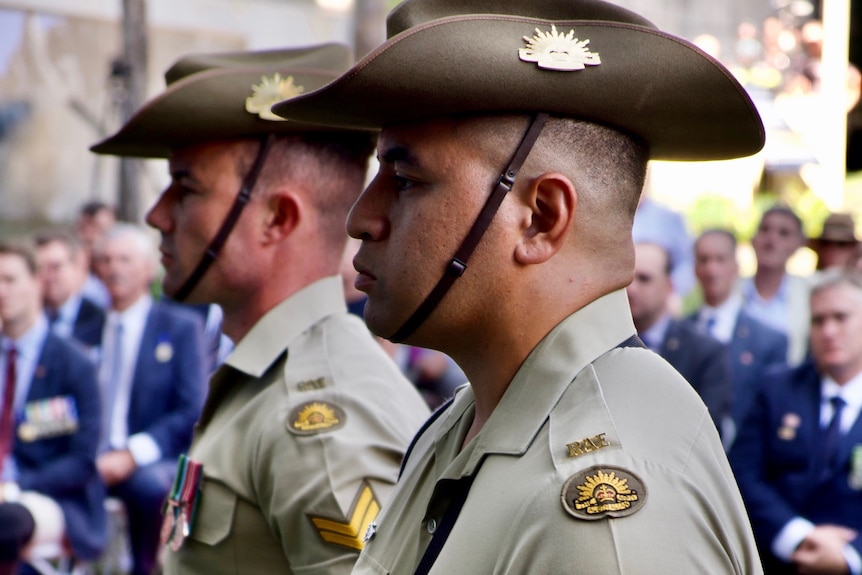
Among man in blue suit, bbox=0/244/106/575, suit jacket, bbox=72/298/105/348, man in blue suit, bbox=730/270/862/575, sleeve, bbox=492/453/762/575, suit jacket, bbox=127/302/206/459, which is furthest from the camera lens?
suit jacket, bbox=72/298/105/348

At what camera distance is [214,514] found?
9.29ft

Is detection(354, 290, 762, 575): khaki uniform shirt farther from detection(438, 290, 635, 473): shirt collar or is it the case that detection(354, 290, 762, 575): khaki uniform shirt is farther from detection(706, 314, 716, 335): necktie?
detection(706, 314, 716, 335): necktie

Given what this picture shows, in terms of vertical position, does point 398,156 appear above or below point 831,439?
above

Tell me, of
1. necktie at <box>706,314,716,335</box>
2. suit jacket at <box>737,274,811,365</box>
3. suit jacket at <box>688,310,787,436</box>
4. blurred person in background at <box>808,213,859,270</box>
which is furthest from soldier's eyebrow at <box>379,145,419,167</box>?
blurred person in background at <box>808,213,859,270</box>

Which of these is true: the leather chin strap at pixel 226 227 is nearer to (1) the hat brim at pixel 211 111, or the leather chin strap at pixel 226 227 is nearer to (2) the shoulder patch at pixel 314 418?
(1) the hat brim at pixel 211 111

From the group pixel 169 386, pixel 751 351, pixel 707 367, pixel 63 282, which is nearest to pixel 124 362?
pixel 169 386

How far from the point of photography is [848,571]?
5160 millimetres

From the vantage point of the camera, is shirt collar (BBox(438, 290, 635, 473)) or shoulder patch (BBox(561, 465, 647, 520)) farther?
shirt collar (BBox(438, 290, 635, 473))

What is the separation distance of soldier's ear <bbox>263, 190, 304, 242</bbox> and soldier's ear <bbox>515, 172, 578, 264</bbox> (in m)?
1.40

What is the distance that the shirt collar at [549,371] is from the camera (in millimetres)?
1801

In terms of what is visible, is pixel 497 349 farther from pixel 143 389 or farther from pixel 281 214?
pixel 143 389

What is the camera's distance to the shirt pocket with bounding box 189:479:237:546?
2.81 m

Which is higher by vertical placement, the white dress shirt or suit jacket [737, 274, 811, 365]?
suit jacket [737, 274, 811, 365]

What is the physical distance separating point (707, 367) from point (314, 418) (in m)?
4.39
